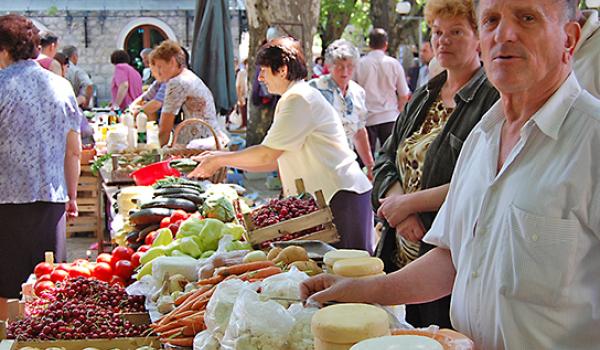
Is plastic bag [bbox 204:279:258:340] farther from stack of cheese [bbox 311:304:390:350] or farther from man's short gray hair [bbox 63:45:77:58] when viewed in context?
man's short gray hair [bbox 63:45:77:58]

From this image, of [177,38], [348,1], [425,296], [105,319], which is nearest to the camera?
[425,296]

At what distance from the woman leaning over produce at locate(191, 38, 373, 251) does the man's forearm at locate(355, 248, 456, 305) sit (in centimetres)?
312

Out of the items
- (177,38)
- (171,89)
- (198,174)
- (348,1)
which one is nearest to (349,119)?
(171,89)

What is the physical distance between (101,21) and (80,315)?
2435 cm

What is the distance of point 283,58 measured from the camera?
18.5ft

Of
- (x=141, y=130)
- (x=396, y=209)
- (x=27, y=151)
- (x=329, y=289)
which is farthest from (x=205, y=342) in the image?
(x=141, y=130)

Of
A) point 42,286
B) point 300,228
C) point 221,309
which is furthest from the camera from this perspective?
Answer: point 42,286

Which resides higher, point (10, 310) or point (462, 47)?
point (462, 47)

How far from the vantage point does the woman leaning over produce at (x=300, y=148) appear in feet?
18.3

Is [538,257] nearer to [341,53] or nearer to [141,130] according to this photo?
[341,53]

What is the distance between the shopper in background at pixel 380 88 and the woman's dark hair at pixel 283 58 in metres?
4.96

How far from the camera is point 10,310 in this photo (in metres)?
3.95

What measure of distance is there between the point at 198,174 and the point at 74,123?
0.91 m

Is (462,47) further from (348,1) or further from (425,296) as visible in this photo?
(348,1)
